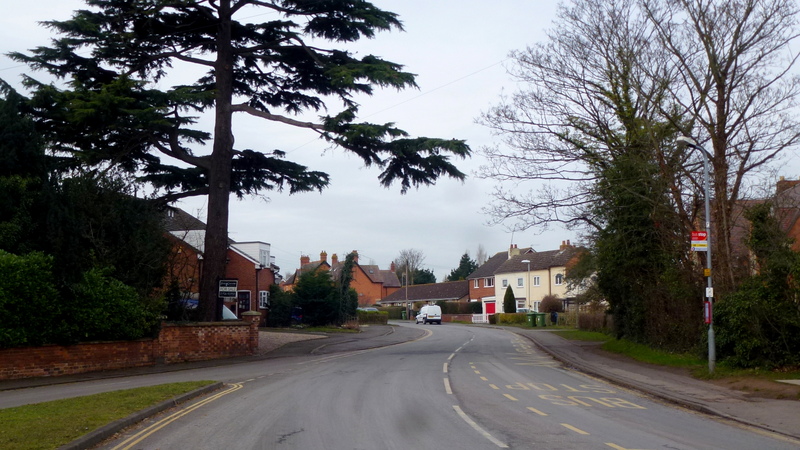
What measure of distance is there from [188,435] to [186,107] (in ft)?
56.9

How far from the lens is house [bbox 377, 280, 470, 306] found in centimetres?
9581

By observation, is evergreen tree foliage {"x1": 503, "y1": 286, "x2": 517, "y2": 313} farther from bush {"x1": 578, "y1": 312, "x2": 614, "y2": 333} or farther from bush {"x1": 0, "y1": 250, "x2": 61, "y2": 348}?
bush {"x1": 0, "y1": 250, "x2": 61, "y2": 348}

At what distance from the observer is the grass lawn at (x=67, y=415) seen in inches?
359

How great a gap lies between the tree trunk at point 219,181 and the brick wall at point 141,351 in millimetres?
1443

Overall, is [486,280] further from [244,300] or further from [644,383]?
[644,383]

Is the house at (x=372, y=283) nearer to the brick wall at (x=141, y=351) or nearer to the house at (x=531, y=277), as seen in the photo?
the house at (x=531, y=277)

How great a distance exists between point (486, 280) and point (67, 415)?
7546cm

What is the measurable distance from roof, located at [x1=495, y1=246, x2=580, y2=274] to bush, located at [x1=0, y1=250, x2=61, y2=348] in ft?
176

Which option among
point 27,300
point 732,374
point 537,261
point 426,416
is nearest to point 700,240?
point 732,374

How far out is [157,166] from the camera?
89.1 ft

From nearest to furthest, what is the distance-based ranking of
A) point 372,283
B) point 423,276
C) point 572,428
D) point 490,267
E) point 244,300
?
1. point 572,428
2. point 244,300
3. point 490,267
4. point 372,283
5. point 423,276

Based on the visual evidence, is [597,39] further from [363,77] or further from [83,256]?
[83,256]

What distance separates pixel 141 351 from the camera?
2216 centimetres

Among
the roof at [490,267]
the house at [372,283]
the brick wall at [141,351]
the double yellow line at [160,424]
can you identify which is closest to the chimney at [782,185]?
the double yellow line at [160,424]
